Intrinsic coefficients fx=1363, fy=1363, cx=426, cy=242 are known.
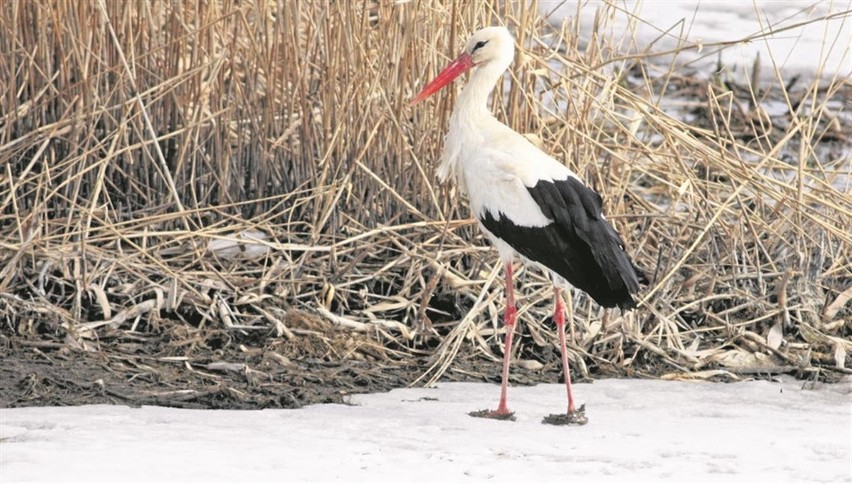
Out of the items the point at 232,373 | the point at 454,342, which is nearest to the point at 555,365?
the point at 454,342

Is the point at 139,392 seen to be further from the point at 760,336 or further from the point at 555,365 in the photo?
the point at 760,336

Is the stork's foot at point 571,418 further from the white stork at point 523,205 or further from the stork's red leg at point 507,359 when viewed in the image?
the stork's red leg at point 507,359

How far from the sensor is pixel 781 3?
856 cm

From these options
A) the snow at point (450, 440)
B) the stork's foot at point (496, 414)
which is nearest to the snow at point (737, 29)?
the snow at point (450, 440)

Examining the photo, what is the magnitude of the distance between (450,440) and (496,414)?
0.33m

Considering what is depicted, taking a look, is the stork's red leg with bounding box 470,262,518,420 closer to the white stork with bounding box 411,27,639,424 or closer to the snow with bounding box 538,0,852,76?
the white stork with bounding box 411,27,639,424

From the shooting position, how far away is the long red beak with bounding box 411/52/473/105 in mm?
4484

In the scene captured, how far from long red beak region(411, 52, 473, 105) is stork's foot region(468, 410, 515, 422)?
1151 millimetres

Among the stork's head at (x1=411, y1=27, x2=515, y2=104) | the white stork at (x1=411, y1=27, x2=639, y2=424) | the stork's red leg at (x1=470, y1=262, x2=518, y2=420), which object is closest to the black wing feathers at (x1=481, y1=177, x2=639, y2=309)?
the white stork at (x1=411, y1=27, x2=639, y2=424)

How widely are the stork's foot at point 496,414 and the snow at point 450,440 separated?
1.5 inches

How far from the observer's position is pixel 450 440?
3.68m

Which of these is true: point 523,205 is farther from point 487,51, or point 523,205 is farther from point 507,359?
point 487,51

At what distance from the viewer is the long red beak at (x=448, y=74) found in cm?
448

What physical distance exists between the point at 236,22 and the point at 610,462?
8.12 ft
